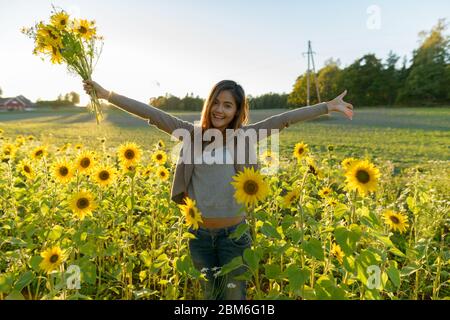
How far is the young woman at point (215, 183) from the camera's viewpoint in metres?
2.60

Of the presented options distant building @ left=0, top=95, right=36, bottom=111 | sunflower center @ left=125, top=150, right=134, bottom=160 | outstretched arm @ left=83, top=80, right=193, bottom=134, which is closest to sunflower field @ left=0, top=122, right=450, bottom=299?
sunflower center @ left=125, top=150, right=134, bottom=160

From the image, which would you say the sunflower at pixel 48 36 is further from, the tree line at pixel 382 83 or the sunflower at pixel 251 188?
the tree line at pixel 382 83

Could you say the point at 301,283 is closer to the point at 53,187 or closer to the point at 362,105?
the point at 53,187

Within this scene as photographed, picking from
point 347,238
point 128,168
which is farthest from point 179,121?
point 347,238

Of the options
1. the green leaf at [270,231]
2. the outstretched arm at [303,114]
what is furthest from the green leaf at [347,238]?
the outstretched arm at [303,114]

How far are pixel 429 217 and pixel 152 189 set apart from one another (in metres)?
2.51

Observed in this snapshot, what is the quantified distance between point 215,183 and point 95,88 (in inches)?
47.3

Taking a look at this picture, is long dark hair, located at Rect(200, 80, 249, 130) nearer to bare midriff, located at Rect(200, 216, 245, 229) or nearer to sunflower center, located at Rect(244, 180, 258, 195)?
bare midriff, located at Rect(200, 216, 245, 229)

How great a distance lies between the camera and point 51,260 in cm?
217

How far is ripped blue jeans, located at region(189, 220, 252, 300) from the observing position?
258 cm

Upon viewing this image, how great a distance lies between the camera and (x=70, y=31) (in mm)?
2875

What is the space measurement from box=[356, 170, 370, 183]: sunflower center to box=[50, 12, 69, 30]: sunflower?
2351 millimetres

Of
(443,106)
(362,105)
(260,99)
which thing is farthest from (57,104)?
(443,106)

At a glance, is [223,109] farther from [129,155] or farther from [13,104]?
[13,104]
